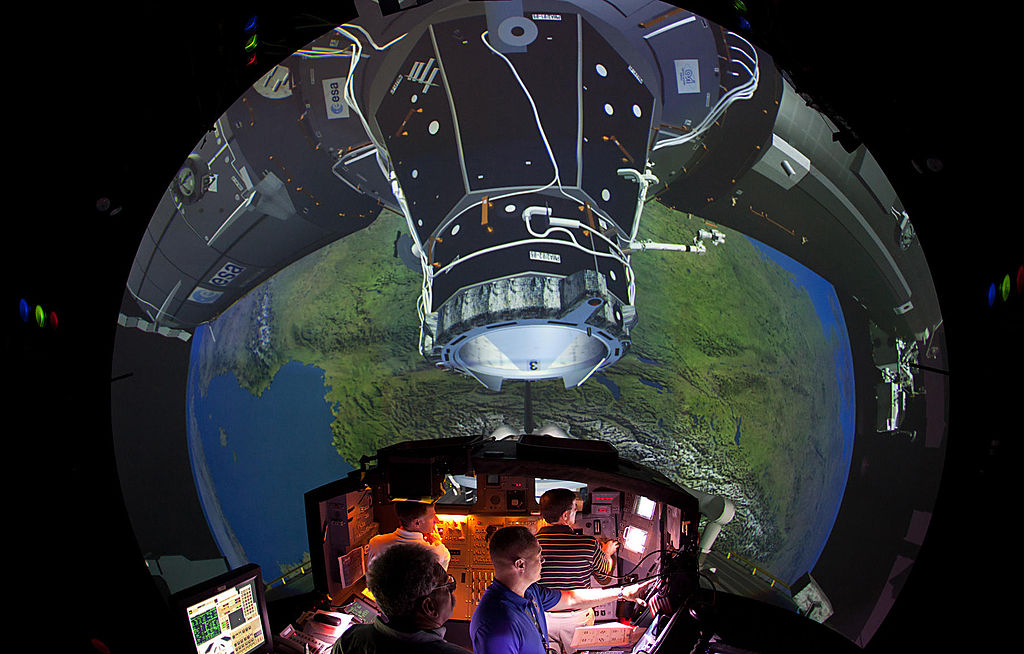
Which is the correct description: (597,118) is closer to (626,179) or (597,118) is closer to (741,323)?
Result: (626,179)

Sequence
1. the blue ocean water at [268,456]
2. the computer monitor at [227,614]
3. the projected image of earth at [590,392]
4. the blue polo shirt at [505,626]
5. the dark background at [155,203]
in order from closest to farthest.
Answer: the dark background at [155,203], the computer monitor at [227,614], the blue polo shirt at [505,626], the projected image of earth at [590,392], the blue ocean water at [268,456]

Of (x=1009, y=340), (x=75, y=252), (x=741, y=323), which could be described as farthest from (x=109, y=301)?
(x=741, y=323)

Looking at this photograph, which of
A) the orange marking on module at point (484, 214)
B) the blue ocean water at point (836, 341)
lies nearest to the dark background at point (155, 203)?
the orange marking on module at point (484, 214)

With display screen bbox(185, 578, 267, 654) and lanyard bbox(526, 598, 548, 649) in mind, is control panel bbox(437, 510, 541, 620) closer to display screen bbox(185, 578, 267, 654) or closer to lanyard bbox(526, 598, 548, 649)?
lanyard bbox(526, 598, 548, 649)

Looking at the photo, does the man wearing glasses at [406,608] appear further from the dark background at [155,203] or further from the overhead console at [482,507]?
the overhead console at [482,507]

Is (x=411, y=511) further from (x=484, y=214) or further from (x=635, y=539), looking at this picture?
(x=484, y=214)

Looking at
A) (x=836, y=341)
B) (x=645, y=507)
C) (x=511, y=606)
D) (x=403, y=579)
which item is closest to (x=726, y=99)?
(x=836, y=341)
